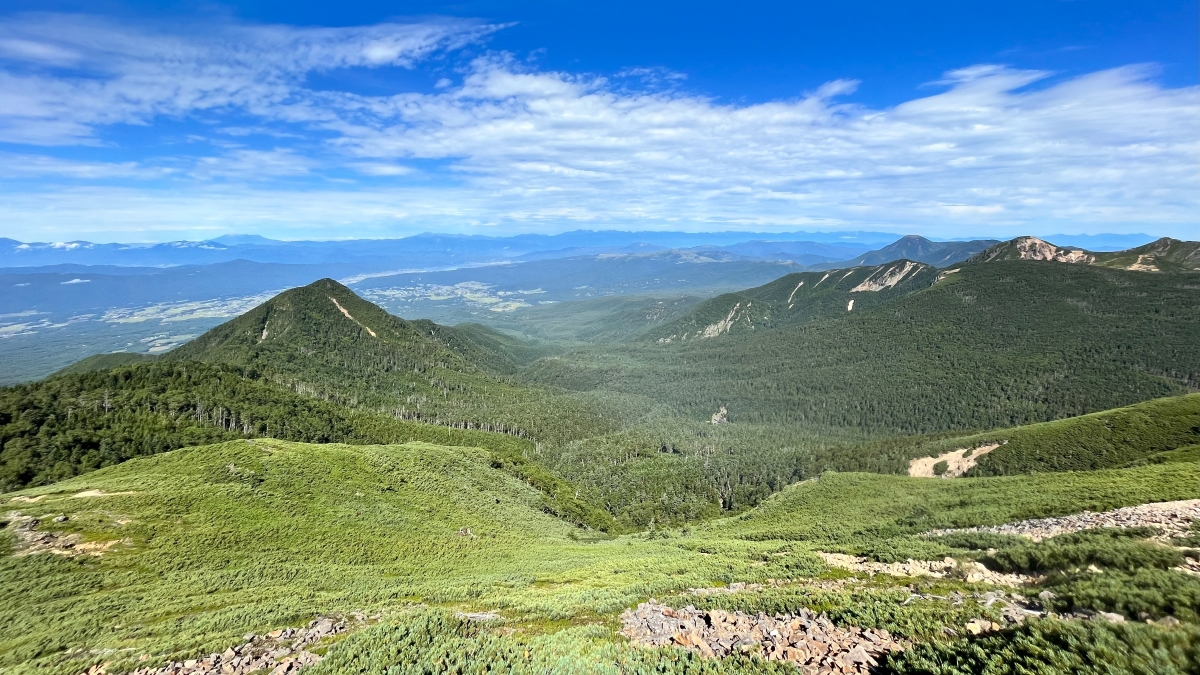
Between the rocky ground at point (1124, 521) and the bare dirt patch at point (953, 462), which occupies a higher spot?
the rocky ground at point (1124, 521)

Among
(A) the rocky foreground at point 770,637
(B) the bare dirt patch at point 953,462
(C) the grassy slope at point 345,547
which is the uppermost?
(A) the rocky foreground at point 770,637

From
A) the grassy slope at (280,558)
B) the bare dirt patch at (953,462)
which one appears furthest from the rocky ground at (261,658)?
the bare dirt patch at (953,462)

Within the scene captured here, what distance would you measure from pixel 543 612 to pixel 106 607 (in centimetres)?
3373

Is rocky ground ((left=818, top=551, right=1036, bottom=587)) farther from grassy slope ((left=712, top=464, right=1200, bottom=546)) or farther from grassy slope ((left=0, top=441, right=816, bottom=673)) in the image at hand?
grassy slope ((left=712, top=464, right=1200, bottom=546))

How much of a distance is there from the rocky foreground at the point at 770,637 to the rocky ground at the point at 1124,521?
19.8 meters

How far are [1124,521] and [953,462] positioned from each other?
100m

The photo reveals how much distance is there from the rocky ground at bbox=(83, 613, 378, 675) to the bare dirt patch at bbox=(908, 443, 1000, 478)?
117858 millimetres

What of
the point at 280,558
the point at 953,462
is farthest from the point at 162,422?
the point at 953,462

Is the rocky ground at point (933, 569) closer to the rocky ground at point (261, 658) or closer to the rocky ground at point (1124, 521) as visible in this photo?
the rocky ground at point (1124, 521)

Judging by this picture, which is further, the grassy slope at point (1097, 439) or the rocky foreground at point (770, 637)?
the grassy slope at point (1097, 439)

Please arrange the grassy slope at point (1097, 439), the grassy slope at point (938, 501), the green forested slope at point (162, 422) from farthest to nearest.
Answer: the grassy slope at point (1097, 439), the green forested slope at point (162, 422), the grassy slope at point (938, 501)

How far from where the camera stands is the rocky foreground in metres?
15.9

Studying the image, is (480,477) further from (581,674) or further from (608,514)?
(581,674)

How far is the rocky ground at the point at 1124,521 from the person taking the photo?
82.4 feet
